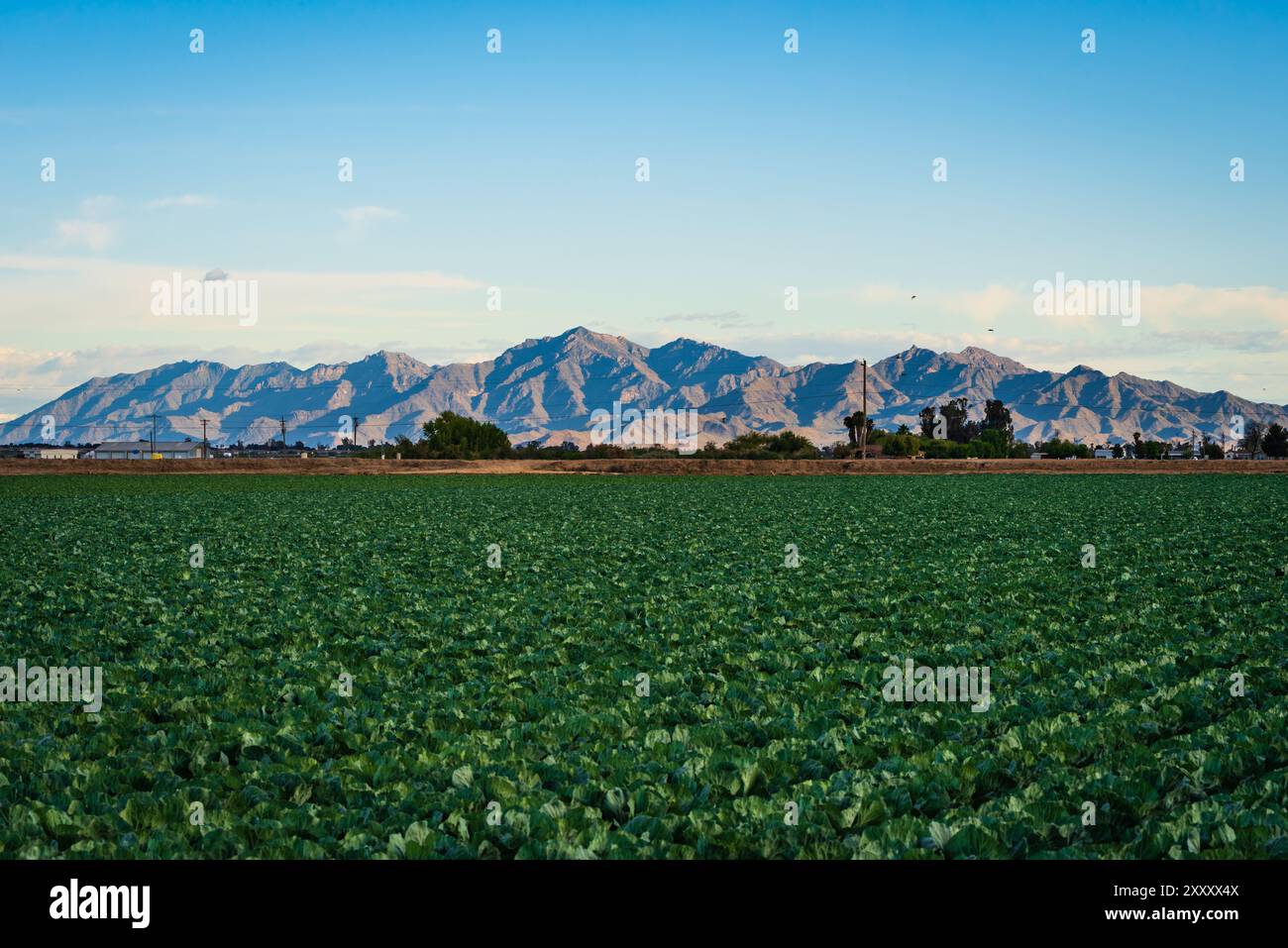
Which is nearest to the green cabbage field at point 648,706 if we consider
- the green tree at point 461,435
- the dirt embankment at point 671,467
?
the dirt embankment at point 671,467

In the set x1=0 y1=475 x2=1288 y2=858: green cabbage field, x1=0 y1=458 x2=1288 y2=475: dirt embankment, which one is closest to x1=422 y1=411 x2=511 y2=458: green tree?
x1=0 y1=458 x2=1288 y2=475: dirt embankment

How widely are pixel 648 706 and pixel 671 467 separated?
94999mm

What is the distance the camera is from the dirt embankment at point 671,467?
339ft

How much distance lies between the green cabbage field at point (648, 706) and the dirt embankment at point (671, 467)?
2967 inches

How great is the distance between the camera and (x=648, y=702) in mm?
11703

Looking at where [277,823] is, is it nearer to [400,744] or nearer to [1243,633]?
[400,744]

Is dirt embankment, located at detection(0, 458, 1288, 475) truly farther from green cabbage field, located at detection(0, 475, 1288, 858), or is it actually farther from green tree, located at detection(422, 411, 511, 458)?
green cabbage field, located at detection(0, 475, 1288, 858)

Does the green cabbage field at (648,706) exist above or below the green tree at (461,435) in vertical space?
below

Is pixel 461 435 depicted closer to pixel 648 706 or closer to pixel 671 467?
pixel 671 467

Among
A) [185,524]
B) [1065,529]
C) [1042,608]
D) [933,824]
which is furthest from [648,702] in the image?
[185,524]

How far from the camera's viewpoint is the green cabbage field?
7848 mm

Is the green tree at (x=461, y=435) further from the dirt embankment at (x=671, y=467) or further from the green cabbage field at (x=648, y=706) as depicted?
the green cabbage field at (x=648, y=706)

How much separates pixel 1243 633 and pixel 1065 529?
67.6ft

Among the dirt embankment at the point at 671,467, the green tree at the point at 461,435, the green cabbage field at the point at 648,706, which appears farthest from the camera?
the green tree at the point at 461,435
